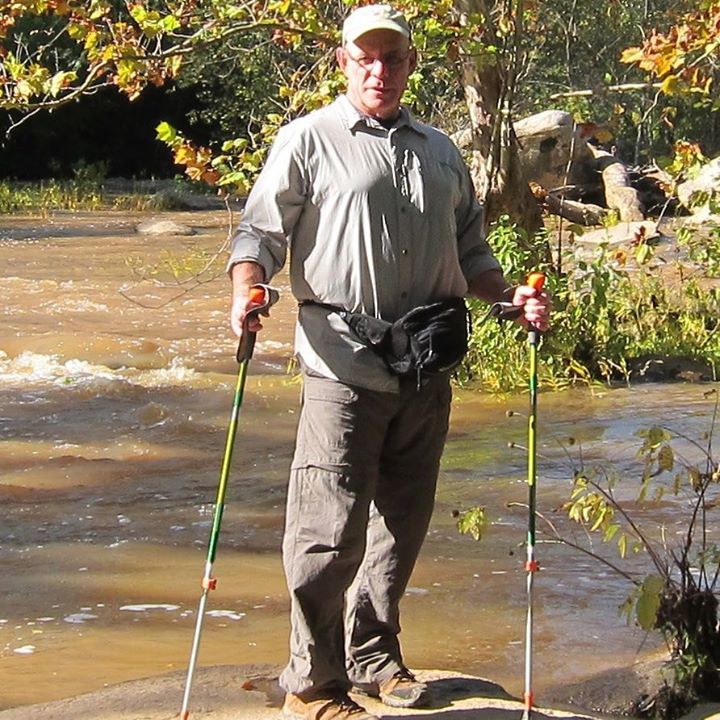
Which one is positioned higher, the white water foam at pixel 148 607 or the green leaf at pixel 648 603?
the green leaf at pixel 648 603

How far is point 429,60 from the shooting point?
11.4 metres

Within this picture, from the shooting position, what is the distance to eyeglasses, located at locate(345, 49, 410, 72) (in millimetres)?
A: 4367

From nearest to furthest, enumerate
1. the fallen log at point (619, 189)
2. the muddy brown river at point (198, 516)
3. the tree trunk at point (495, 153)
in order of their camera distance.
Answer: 1. the muddy brown river at point (198, 516)
2. the tree trunk at point (495, 153)
3. the fallen log at point (619, 189)

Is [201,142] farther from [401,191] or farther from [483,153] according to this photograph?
[401,191]

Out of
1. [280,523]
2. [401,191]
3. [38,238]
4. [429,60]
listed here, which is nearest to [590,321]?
[429,60]

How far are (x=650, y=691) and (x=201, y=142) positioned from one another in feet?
112

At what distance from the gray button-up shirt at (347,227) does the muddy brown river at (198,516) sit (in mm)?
1805

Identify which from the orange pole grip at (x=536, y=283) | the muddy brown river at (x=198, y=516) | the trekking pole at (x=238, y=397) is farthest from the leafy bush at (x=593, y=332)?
the trekking pole at (x=238, y=397)

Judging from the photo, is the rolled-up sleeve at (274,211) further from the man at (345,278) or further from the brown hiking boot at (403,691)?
the brown hiking boot at (403,691)

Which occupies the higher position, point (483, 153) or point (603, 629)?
point (483, 153)

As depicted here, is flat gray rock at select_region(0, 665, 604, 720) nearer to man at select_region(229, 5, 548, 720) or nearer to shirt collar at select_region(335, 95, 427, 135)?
man at select_region(229, 5, 548, 720)

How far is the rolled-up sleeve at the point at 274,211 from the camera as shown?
171 inches

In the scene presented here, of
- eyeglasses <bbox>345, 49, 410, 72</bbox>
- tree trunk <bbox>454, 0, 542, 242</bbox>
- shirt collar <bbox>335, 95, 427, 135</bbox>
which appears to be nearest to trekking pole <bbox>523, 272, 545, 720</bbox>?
shirt collar <bbox>335, 95, 427, 135</bbox>

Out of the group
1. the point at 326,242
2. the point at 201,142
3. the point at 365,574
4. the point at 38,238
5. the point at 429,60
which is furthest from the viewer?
the point at 201,142
